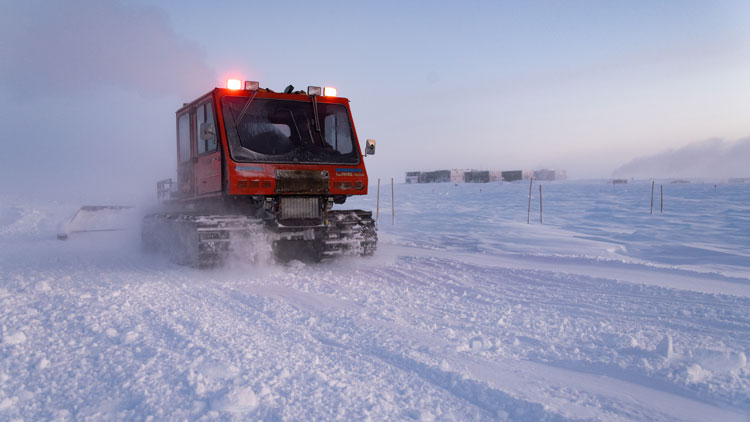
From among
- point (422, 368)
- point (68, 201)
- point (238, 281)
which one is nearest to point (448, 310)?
point (422, 368)

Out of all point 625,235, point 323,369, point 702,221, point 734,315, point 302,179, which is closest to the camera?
point 323,369

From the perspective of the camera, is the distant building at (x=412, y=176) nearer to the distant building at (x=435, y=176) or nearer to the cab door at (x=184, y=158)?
the distant building at (x=435, y=176)

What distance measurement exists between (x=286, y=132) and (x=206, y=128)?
1.22m

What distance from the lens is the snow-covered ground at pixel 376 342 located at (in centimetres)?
277

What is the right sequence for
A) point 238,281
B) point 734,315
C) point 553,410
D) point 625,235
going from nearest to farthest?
point 553,410 → point 734,315 → point 238,281 → point 625,235

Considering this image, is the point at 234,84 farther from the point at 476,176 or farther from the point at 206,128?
the point at 476,176

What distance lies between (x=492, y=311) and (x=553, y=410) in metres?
2.17

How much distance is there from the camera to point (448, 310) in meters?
4.93

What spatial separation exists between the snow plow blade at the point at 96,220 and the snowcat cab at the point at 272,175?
655cm

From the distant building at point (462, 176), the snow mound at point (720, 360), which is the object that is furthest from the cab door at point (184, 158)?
the distant building at point (462, 176)

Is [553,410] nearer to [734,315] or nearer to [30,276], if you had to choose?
[734,315]

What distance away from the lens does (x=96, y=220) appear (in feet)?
49.7

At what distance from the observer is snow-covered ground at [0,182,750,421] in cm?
277

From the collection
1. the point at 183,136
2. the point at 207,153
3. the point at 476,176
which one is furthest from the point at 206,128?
the point at 476,176
